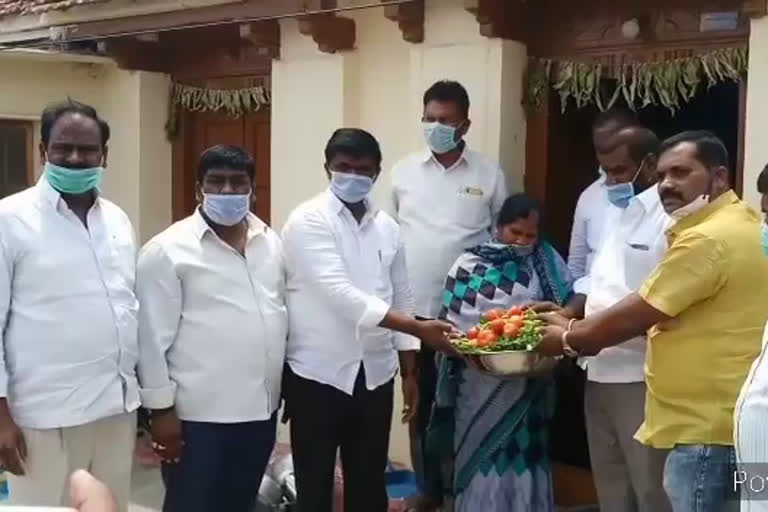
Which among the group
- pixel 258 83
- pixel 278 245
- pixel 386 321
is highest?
pixel 258 83

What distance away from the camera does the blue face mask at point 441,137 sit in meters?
5.33

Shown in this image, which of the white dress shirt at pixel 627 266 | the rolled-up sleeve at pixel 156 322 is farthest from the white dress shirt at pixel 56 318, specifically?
the white dress shirt at pixel 627 266

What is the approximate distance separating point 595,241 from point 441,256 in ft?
2.55

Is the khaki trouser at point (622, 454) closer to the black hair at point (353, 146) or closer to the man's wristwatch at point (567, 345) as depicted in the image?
the man's wristwatch at point (567, 345)

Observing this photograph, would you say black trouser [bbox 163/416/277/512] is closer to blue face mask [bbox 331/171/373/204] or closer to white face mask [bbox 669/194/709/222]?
blue face mask [bbox 331/171/373/204]

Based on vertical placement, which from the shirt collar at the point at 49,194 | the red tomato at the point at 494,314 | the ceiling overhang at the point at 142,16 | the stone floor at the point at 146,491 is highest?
the ceiling overhang at the point at 142,16

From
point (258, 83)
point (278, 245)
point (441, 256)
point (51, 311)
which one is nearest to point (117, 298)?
point (51, 311)

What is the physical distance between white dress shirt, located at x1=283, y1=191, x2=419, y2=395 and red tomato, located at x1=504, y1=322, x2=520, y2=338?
50 centimetres

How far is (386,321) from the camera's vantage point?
4383 mm

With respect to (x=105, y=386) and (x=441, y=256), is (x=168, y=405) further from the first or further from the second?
(x=441, y=256)

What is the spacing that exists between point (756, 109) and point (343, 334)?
222cm

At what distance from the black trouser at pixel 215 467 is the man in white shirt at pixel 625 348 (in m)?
1.42

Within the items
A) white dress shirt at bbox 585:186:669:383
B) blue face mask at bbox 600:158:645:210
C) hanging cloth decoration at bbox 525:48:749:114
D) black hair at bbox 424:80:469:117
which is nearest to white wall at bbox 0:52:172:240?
hanging cloth decoration at bbox 525:48:749:114

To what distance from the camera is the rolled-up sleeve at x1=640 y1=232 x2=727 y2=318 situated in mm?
3393
